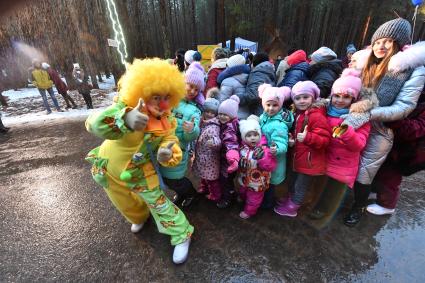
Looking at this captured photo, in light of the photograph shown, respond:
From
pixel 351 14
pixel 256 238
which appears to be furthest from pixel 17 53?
pixel 351 14

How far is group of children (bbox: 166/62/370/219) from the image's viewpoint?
213 centimetres

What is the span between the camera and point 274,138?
7.38 ft

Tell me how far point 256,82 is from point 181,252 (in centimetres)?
213

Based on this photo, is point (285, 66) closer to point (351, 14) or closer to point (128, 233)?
point (128, 233)

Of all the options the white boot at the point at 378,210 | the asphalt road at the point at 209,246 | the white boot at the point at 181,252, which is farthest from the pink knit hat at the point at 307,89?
the white boot at the point at 181,252

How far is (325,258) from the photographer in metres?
2.14

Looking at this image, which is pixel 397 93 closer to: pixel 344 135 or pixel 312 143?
pixel 344 135

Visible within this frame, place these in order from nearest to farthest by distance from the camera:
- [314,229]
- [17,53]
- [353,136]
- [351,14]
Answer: [353,136]
[314,229]
[17,53]
[351,14]

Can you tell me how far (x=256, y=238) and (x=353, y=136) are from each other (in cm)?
131

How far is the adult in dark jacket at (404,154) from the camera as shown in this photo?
2.13 meters

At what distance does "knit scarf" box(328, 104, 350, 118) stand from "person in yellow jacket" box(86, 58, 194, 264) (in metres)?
1.40

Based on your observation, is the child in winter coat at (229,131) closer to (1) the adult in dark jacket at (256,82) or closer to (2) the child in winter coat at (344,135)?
(1) the adult in dark jacket at (256,82)

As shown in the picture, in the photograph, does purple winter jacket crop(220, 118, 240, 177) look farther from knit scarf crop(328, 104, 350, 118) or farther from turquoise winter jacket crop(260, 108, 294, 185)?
knit scarf crop(328, 104, 350, 118)

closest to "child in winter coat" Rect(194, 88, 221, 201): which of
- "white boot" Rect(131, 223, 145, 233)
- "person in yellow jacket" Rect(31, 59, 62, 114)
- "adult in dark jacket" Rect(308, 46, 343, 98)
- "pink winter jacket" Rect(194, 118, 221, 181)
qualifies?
"pink winter jacket" Rect(194, 118, 221, 181)
